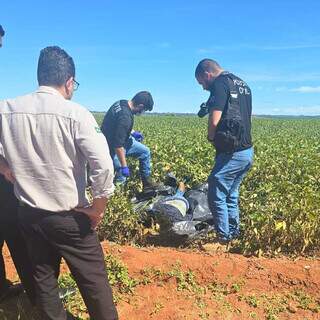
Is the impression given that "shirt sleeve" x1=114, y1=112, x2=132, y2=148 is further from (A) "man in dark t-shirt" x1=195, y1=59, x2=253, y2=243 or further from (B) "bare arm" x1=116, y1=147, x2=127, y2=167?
(A) "man in dark t-shirt" x1=195, y1=59, x2=253, y2=243

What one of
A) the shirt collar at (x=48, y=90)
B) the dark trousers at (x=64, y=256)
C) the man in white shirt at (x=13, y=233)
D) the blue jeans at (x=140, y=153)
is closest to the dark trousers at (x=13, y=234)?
the man in white shirt at (x=13, y=233)

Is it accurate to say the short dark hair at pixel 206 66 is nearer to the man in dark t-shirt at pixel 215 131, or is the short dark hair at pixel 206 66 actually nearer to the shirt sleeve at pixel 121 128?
the man in dark t-shirt at pixel 215 131

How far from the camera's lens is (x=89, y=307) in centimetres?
308

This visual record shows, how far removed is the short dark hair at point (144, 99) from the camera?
6.39m

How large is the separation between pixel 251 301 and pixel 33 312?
1779 mm

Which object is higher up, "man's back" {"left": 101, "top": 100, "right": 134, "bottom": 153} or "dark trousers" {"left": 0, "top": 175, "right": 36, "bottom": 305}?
"man's back" {"left": 101, "top": 100, "right": 134, "bottom": 153}

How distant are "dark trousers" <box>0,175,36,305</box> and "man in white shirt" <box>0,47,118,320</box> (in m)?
0.48

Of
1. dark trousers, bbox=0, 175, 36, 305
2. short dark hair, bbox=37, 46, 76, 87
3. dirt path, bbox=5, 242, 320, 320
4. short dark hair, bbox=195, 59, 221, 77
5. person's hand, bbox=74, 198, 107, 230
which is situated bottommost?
dirt path, bbox=5, 242, 320, 320

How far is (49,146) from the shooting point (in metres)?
2.79

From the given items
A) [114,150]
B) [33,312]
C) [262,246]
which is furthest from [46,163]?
[114,150]

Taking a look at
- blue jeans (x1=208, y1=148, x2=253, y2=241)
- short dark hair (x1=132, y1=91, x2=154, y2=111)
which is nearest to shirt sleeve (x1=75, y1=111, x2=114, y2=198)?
blue jeans (x1=208, y1=148, x2=253, y2=241)

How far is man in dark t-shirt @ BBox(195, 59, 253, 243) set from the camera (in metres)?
4.89

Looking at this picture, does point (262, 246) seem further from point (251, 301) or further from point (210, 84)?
point (210, 84)

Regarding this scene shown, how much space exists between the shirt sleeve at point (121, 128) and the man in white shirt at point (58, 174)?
3302 millimetres
